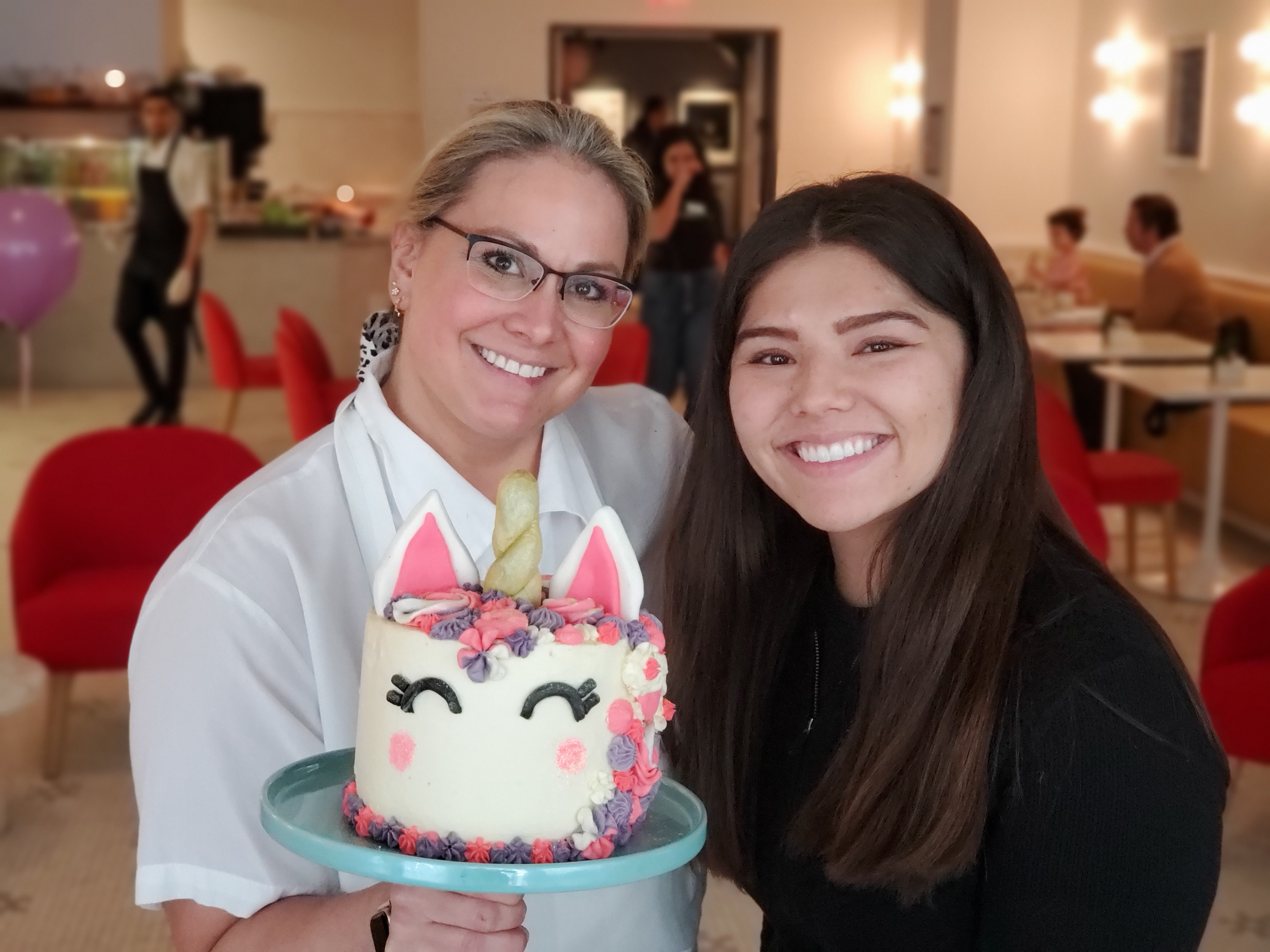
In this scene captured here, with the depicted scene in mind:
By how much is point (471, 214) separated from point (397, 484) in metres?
0.32

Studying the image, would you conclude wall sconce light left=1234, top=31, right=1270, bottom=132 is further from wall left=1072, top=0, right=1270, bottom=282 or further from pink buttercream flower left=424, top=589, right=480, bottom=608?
pink buttercream flower left=424, top=589, right=480, bottom=608

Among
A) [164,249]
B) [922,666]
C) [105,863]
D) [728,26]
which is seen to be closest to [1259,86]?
[728,26]

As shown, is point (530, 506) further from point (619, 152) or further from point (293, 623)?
point (619, 152)

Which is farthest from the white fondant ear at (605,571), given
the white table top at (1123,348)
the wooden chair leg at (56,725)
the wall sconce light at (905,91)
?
the wall sconce light at (905,91)

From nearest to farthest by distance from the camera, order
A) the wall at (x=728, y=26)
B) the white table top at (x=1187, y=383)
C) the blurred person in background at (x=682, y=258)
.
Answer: the white table top at (x=1187, y=383), the blurred person in background at (x=682, y=258), the wall at (x=728, y=26)

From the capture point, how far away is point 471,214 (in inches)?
63.6

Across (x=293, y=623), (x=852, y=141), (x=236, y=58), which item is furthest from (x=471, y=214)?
(x=236, y=58)

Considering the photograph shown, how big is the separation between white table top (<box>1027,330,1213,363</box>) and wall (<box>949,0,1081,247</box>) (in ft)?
9.40

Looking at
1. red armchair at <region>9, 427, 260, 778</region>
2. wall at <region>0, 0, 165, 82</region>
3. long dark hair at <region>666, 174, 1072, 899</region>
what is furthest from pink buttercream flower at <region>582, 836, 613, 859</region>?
wall at <region>0, 0, 165, 82</region>

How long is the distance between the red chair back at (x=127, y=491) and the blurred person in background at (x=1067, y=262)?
5.54m

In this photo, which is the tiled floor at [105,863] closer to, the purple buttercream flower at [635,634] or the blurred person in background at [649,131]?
the purple buttercream flower at [635,634]

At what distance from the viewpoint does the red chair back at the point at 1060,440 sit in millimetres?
4516

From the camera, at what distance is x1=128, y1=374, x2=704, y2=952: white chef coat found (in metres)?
1.34

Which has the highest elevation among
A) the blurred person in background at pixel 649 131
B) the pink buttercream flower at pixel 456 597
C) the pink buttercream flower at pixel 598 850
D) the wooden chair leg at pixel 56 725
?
the blurred person in background at pixel 649 131
